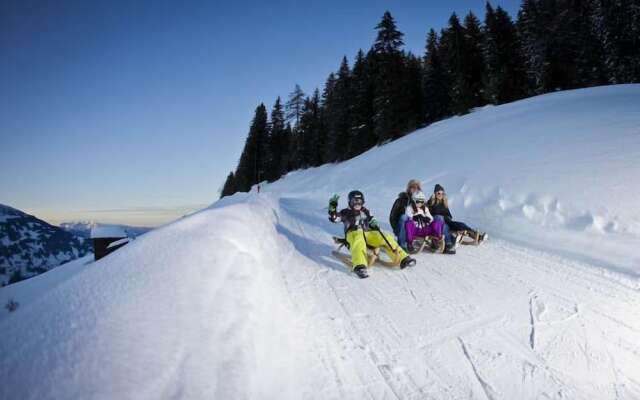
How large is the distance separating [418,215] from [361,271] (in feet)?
7.43

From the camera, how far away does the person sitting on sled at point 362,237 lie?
5.32m

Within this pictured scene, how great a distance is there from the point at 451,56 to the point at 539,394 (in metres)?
37.2

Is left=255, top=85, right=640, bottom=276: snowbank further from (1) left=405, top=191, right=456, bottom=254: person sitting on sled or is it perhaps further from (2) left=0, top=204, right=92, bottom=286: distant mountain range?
(2) left=0, top=204, right=92, bottom=286: distant mountain range

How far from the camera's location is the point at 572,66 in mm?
31391

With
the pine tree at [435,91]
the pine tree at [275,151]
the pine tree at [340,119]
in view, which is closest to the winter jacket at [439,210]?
the pine tree at [435,91]

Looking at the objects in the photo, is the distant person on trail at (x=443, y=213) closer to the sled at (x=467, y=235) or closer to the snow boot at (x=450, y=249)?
the sled at (x=467, y=235)

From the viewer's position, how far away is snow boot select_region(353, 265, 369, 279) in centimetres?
504

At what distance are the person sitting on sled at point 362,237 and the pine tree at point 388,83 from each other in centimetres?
2724

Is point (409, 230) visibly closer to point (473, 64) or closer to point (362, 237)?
point (362, 237)

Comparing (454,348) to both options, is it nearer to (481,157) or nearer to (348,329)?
(348,329)

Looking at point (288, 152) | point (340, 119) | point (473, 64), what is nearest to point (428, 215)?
point (473, 64)

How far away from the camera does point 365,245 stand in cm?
555

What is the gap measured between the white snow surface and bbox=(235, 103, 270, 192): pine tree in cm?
4827

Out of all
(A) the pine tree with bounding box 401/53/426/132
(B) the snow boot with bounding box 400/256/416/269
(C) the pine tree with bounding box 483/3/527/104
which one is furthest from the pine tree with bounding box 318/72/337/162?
(B) the snow boot with bounding box 400/256/416/269
